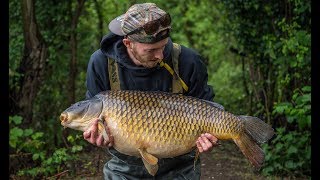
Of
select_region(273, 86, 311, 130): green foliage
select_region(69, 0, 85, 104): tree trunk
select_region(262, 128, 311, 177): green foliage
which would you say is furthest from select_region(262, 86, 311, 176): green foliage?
select_region(69, 0, 85, 104): tree trunk

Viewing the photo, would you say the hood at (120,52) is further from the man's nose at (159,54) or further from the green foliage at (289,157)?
the green foliage at (289,157)

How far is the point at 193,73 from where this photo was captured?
3.99m

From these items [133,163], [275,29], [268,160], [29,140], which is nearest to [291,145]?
[268,160]

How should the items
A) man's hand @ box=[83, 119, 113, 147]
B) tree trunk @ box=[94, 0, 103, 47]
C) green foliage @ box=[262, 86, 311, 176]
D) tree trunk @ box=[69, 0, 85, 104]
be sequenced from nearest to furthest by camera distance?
man's hand @ box=[83, 119, 113, 147] < green foliage @ box=[262, 86, 311, 176] < tree trunk @ box=[69, 0, 85, 104] < tree trunk @ box=[94, 0, 103, 47]

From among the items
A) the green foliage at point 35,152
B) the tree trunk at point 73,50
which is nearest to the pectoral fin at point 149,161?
the green foliage at point 35,152

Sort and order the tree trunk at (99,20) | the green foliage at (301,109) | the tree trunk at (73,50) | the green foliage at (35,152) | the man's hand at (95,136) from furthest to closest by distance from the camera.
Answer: the tree trunk at (99,20), the tree trunk at (73,50), the green foliage at (35,152), the green foliage at (301,109), the man's hand at (95,136)

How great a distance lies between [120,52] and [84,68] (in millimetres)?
8673

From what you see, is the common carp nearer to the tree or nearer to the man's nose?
the man's nose

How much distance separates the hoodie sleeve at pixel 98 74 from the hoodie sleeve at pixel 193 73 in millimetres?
494

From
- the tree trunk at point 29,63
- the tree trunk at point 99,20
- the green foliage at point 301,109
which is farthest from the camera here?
the tree trunk at point 99,20

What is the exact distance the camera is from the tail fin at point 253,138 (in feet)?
12.6

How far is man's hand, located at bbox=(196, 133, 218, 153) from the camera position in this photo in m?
3.70
